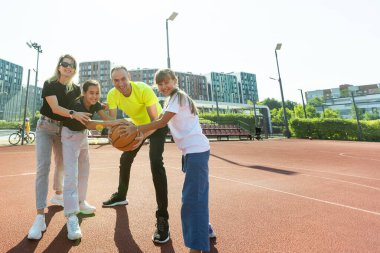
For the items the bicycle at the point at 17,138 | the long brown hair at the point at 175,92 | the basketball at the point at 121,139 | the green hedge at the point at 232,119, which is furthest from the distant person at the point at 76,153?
the green hedge at the point at 232,119

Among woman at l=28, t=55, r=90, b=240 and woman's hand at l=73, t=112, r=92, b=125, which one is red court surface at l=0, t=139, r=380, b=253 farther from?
woman's hand at l=73, t=112, r=92, b=125

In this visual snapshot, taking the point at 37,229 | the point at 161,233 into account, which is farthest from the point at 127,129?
the point at 37,229

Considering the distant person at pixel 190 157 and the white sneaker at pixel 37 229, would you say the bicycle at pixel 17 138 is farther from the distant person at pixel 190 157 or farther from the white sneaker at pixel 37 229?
the distant person at pixel 190 157

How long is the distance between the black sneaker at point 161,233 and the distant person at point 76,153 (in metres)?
0.87

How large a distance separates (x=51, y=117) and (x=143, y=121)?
1.27 m

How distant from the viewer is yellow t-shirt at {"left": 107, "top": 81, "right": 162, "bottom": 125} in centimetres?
358

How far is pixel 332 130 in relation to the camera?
2942 centimetres

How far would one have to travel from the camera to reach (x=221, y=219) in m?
3.48

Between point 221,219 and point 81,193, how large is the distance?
2091 millimetres

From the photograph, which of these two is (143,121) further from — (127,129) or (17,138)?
(17,138)

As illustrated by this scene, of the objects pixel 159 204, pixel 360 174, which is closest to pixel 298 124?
pixel 360 174

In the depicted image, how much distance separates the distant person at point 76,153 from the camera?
9.67 feet

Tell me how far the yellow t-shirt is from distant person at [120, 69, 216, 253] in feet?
2.75

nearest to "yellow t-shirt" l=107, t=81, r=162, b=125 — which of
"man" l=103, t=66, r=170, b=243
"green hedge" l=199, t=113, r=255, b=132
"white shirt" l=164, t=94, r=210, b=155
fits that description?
"man" l=103, t=66, r=170, b=243
